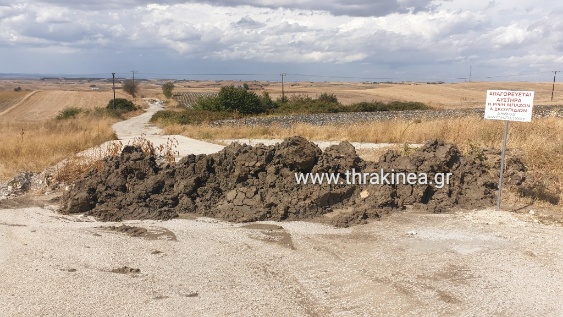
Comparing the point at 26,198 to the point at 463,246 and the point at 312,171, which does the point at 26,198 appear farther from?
the point at 463,246

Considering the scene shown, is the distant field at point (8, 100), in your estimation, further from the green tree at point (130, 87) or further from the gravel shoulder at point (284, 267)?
the gravel shoulder at point (284, 267)

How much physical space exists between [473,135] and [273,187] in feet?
33.0

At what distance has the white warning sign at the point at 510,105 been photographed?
28.2ft

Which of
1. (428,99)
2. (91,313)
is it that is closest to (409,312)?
(91,313)

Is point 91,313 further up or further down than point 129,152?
further down

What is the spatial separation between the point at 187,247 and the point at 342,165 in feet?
12.9

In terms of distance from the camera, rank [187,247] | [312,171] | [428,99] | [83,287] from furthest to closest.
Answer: [428,99], [312,171], [187,247], [83,287]

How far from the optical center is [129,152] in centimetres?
1056

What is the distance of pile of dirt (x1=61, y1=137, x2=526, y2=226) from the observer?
883cm

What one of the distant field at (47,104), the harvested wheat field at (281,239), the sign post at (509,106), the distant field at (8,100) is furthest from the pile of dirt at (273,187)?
the distant field at (8,100)

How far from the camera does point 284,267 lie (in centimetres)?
639
